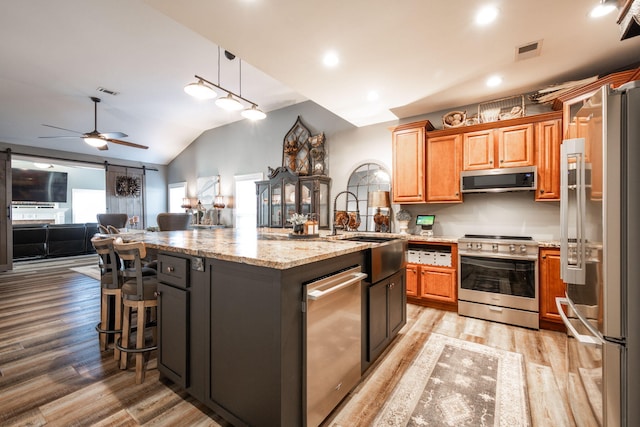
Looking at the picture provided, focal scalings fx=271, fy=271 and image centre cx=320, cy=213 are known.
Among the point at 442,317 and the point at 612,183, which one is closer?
the point at 612,183

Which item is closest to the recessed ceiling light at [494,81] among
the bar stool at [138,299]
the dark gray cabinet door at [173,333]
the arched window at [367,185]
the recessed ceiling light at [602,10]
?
the recessed ceiling light at [602,10]

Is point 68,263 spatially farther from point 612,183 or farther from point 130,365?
point 612,183

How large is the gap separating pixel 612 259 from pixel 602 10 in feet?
7.07

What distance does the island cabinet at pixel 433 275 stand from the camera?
3439 millimetres

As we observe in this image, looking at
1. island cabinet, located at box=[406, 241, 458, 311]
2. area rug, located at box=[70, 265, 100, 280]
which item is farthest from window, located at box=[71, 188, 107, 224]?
island cabinet, located at box=[406, 241, 458, 311]

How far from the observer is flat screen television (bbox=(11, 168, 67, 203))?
8141mm

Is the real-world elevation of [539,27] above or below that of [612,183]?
above

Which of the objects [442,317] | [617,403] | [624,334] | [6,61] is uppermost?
[6,61]

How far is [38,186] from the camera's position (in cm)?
855

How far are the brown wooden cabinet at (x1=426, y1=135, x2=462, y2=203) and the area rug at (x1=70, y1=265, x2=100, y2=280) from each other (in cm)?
619

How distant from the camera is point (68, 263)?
6.65m

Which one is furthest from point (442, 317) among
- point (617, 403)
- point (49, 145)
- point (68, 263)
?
point (49, 145)

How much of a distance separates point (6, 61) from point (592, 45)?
287 inches

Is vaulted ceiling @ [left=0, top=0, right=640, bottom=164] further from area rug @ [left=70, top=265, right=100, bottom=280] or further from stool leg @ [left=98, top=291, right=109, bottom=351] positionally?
area rug @ [left=70, top=265, right=100, bottom=280]
